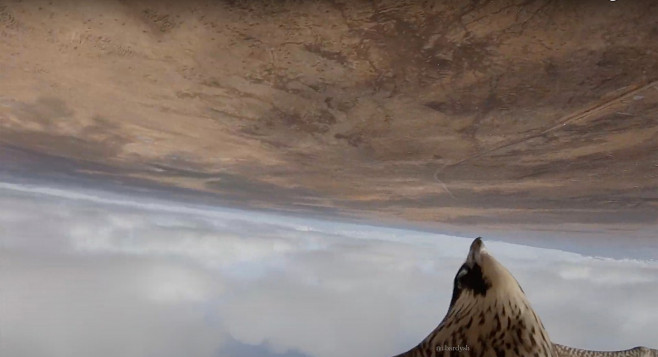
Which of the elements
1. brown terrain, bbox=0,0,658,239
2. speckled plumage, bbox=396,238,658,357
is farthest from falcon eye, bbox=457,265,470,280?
brown terrain, bbox=0,0,658,239

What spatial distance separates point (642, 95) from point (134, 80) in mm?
2283

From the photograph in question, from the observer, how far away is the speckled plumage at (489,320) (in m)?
0.96

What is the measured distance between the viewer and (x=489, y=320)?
0.98 meters

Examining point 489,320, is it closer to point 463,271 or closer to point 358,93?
point 463,271

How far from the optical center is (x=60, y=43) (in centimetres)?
158

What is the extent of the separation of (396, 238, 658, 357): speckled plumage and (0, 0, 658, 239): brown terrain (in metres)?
0.77

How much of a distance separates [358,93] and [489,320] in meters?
Answer: 1.17

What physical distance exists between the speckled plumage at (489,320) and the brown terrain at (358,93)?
2.52 ft

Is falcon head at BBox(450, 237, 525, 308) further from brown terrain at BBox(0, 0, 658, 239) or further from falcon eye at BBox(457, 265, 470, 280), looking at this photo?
brown terrain at BBox(0, 0, 658, 239)

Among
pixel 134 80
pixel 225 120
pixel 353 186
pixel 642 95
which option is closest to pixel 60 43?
pixel 134 80

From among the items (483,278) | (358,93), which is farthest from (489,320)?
(358,93)

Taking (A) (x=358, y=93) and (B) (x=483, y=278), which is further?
(A) (x=358, y=93)

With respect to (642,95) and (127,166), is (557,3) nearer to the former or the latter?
(642,95)

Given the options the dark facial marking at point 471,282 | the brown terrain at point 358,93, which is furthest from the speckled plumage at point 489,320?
the brown terrain at point 358,93
